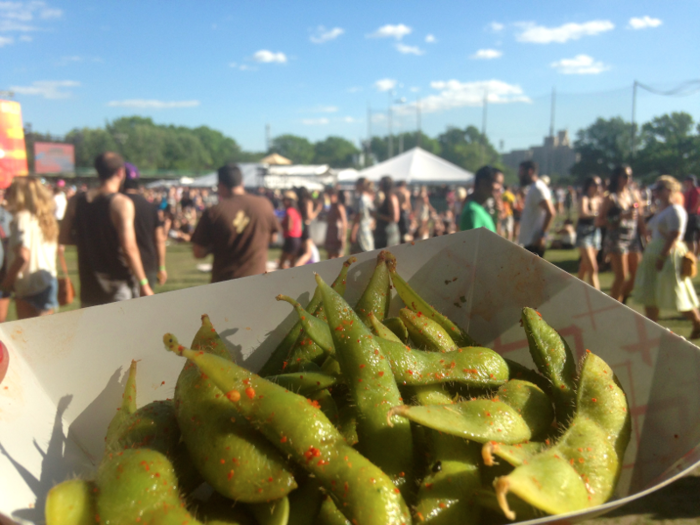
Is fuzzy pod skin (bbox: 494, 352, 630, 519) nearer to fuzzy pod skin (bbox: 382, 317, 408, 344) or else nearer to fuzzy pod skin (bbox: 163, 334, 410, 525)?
fuzzy pod skin (bbox: 163, 334, 410, 525)

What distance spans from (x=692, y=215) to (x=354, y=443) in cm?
1042

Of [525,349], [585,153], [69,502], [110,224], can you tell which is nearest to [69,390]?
[69,502]

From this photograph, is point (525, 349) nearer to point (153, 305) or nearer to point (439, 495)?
point (439, 495)

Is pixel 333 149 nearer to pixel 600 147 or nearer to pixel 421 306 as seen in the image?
pixel 600 147

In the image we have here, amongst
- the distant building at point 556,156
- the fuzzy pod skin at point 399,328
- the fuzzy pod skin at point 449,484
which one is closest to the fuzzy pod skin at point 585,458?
the fuzzy pod skin at point 449,484

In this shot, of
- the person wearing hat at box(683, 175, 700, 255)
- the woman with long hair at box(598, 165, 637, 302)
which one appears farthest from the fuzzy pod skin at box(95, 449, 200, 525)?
the person wearing hat at box(683, 175, 700, 255)

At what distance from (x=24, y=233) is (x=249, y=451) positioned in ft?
14.8

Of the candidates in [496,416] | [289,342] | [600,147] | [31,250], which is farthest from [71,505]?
[600,147]

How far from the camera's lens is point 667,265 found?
5766 mm

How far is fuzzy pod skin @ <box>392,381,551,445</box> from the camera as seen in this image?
0.99 m

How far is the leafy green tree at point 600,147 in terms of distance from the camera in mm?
32125

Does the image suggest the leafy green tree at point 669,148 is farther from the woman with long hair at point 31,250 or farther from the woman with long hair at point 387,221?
the woman with long hair at point 31,250

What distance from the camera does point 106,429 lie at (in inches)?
52.2

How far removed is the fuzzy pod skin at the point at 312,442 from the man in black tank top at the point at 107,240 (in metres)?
3.19
